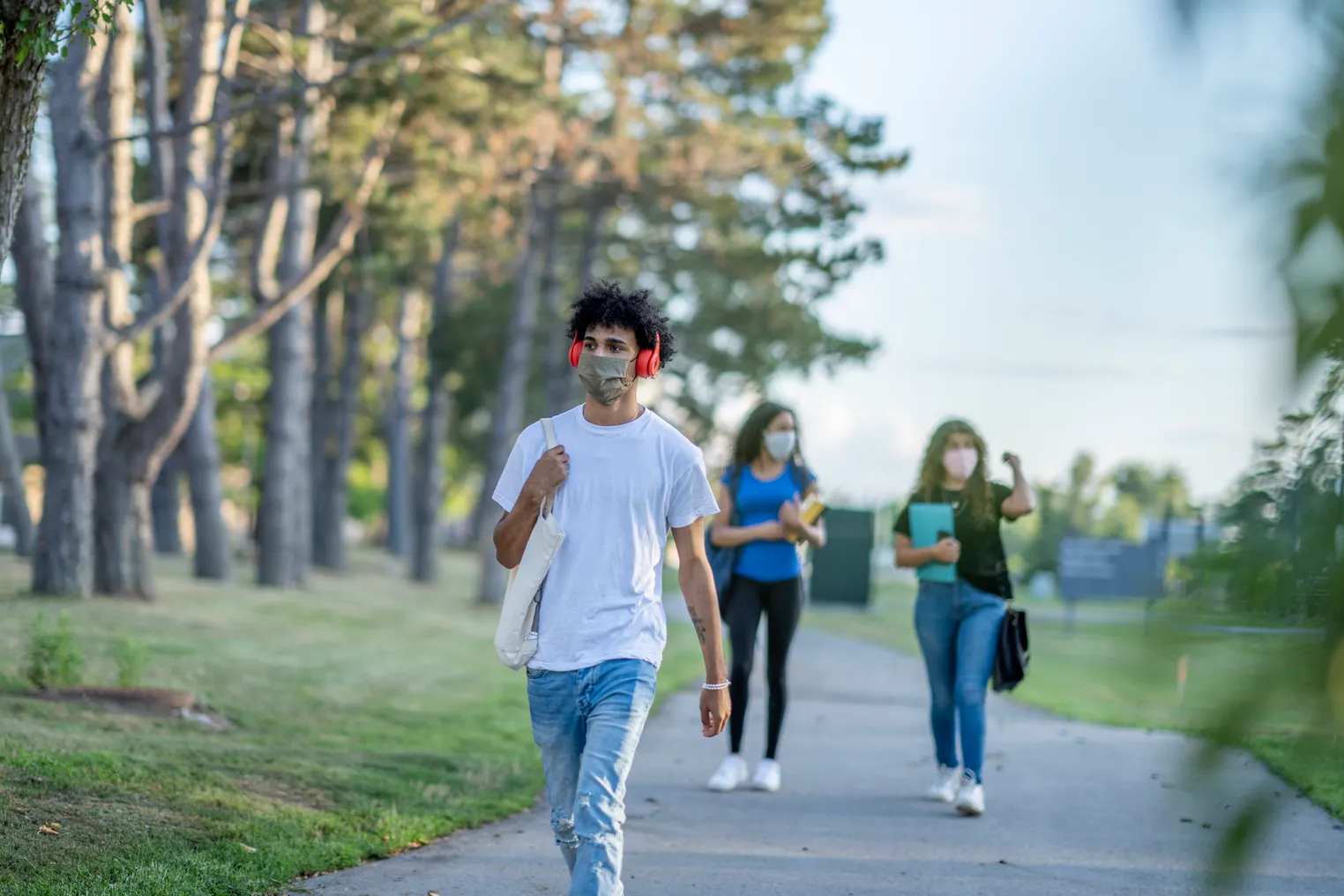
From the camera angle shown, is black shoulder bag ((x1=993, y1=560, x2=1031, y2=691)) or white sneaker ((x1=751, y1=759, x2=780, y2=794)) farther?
white sneaker ((x1=751, y1=759, x2=780, y2=794))

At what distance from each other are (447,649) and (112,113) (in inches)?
273

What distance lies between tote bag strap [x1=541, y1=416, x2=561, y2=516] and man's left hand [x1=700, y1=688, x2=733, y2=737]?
76 cm

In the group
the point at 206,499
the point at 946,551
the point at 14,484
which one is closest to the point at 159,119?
the point at 206,499

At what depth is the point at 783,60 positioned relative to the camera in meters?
26.0

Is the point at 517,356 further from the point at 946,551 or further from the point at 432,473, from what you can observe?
the point at 946,551

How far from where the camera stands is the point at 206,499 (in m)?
23.5

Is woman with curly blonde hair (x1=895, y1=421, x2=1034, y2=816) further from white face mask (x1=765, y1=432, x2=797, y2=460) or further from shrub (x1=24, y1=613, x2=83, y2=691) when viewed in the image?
shrub (x1=24, y1=613, x2=83, y2=691)

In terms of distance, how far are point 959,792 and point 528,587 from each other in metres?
4.36

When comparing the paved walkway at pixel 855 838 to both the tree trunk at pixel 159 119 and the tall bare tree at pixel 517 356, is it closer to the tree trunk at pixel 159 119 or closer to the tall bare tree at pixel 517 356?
the tree trunk at pixel 159 119

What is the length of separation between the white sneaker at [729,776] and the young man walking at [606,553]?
13.6ft

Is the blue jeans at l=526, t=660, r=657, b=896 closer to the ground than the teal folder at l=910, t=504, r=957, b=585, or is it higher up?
closer to the ground

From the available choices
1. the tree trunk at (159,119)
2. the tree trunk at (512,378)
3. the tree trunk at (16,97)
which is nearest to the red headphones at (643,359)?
the tree trunk at (16,97)

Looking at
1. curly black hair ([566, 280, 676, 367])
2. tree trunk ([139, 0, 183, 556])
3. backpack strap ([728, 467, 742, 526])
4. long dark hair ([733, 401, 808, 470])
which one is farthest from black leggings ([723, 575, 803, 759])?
tree trunk ([139, 0, 183, 556])

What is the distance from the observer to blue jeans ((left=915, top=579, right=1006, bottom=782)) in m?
8.42
